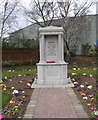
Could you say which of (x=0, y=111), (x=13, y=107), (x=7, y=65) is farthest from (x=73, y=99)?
(x=7, y=65)

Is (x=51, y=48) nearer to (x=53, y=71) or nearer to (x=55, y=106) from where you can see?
(x=53, y=71)

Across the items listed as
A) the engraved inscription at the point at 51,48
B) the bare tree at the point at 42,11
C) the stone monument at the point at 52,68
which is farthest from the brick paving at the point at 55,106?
the bare tree at the point at 42,11

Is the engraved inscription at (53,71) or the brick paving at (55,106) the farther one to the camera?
the engraved inscription at (53,71)

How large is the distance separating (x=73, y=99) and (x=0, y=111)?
7.47 feet

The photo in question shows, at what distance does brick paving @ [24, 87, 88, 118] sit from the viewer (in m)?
5.08

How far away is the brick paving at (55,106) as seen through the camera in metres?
5.08

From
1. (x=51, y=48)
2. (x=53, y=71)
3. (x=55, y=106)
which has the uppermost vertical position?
(x=51, y=48)

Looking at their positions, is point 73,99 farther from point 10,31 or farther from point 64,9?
point 10,31

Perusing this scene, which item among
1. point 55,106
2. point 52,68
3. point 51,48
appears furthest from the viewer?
point 51,48

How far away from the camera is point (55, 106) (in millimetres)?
5902

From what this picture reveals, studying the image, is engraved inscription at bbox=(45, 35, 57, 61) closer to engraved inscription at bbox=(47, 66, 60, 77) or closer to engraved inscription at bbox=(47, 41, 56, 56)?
engraved inscription at bbox=(47, 41, 56, 56)

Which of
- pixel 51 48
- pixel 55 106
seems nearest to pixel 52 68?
pixel 51 48

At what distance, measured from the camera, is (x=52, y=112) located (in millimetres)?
5312

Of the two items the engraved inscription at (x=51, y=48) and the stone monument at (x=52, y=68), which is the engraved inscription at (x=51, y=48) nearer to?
the engraved inscription at (x=51, y=48)
